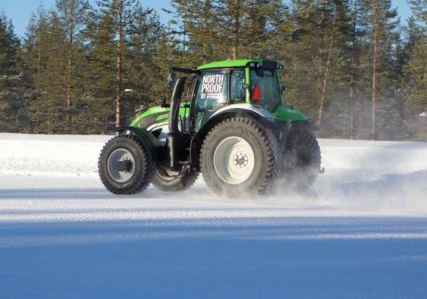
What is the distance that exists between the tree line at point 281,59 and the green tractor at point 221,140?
18688 mm

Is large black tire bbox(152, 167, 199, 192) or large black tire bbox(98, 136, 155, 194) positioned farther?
large black tire bbox(152, 167, 199, 192)

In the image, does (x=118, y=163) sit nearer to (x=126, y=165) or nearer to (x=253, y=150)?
(x=126, y=165)

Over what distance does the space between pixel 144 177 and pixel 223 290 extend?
5022 mm

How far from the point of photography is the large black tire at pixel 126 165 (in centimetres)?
879

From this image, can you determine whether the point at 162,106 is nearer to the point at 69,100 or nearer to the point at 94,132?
the point at 94,132

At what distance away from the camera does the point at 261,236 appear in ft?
18.1

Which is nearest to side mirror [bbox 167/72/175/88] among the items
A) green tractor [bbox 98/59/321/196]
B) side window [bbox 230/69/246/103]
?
green tractor [bbox 98/59/321/196]

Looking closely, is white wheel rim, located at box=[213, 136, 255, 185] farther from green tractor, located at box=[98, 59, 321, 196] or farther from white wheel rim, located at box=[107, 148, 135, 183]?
white wheel rim, located at box=[107, 148, 135, 183]

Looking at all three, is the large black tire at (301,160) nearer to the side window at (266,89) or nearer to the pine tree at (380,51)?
the side window at (266,89)

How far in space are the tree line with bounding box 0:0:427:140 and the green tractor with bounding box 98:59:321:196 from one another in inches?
736

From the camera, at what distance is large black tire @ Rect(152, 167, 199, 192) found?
934 cm

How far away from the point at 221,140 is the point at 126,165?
1.56 meters

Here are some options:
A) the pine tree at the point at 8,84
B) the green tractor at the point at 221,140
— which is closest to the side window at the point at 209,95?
the green tractor at the point at 221,140

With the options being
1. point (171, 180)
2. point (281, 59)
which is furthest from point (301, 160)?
point (281, 59)
